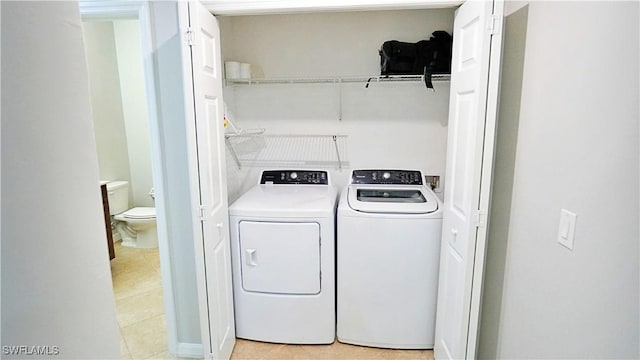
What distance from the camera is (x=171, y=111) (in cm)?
185

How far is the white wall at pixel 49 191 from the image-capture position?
490 mm

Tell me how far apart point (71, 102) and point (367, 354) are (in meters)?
2.08

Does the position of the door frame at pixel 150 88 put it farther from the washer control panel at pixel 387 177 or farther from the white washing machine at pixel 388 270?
the washer control panel at pixel 387 177

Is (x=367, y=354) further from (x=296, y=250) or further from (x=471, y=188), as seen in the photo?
(x=471, y=188)

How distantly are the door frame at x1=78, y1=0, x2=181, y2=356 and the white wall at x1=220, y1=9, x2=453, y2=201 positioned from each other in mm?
674

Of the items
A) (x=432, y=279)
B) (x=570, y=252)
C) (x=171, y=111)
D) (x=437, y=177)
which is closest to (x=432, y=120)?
(x=437, y=177)

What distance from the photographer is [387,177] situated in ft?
8.46

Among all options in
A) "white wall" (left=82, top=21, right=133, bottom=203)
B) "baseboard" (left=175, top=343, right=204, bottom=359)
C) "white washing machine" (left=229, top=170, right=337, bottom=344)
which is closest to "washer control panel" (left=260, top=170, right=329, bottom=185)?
"white washing machine" (left=229, top=170, right=337, bottom=344)

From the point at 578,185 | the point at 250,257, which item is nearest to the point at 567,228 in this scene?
the point at 578,185

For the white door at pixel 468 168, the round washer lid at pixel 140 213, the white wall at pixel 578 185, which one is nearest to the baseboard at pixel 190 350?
the white door at pixel 468 168

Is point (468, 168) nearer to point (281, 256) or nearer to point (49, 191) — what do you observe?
point (281, 256)

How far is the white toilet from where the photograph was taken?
3568 millimetres

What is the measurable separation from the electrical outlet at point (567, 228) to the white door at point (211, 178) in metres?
1.44

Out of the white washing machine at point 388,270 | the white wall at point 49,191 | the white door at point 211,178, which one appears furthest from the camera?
the white washing machine at point 388,270
